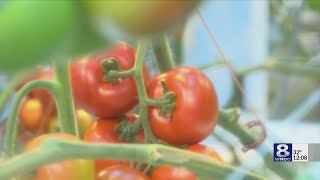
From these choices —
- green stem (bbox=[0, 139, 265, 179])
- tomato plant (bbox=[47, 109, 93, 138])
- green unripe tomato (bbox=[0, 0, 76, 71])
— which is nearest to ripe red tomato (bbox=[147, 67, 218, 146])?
tomato plant (bbox=[47, 109, 93, 138])

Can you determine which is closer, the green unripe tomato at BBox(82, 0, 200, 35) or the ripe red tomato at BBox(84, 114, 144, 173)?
the green unripe tomato at BBox(82, 0, 200, 35)

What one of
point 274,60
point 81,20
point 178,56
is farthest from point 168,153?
point 274,60

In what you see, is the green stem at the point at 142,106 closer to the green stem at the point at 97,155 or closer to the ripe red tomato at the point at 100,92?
the ripe red tomato at the point at 100,92

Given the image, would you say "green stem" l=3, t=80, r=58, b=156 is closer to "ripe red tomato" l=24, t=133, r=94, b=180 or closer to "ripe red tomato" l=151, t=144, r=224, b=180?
"ripe red tomato" l=24, t=133, r=94, b=180

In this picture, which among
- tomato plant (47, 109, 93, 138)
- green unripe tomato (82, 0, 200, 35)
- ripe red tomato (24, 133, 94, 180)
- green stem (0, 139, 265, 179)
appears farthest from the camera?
tomato plant (47, 109, 93, 138)

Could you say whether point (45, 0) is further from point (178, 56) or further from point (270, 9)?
point (270, 9)

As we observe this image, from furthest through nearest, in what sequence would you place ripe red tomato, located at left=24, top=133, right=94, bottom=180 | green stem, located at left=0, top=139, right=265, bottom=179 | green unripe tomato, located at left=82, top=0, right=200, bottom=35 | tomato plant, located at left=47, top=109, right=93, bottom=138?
tomato plant, located at left=47, top=109, right=93, bottom=138 → ripe red tomato, located at left=24, top=133, right=94, bottom=180 → green stem, located at left=0, top=139, right=265, bottom=179 → green unripe tomato, located at left=82, top=0, right=200, bottom=35
